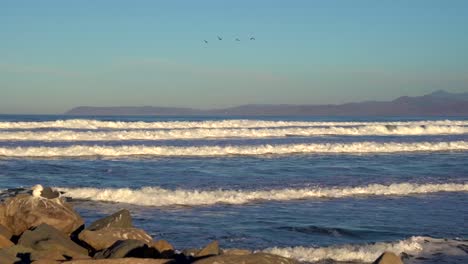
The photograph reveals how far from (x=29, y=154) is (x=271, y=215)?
1547cm

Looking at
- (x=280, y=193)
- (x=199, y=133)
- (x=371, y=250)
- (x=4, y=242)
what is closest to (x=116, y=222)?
(x=4, y=242)

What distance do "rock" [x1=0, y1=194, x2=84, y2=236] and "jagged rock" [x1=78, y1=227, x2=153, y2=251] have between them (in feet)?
3.25

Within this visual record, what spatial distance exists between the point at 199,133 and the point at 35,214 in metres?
28.8

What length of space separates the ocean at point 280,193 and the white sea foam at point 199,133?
149 inches

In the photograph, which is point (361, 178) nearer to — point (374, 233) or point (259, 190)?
point (259, 190)

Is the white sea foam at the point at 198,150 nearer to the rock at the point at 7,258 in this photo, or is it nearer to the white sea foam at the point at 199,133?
the white sea foam at the point at 199,133

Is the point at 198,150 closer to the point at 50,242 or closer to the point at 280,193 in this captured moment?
the point at 280,193

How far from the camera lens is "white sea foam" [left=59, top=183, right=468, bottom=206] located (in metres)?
13.4

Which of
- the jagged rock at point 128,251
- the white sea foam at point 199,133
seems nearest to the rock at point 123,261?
the jagged rock at point 128,251

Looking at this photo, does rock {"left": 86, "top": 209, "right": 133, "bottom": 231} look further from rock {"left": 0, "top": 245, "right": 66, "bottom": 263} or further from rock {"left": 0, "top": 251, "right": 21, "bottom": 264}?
rock {"left": 0, "top": 251, "right": 21, "bottom": 264}

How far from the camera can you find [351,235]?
10.1m

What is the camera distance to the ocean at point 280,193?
31.5ft

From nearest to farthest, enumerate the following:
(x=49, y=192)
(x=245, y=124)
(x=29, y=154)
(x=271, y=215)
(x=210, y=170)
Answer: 1. (x=49, y=192)
2. (x=271, y=215)
3. (x=210, y=170)
4. (x=29, y=154)
5. (x=245, y=124)

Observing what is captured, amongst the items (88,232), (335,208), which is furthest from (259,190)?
(88,232)
